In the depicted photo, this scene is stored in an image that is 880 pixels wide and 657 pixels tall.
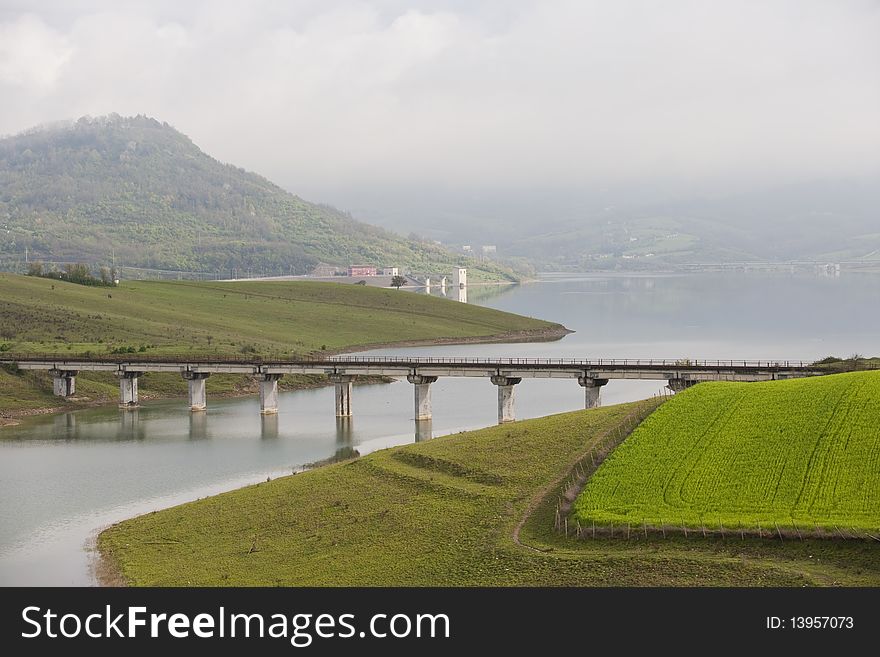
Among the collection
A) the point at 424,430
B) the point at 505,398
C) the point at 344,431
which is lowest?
the point at 344,431

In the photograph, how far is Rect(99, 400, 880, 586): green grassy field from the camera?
4596 cm

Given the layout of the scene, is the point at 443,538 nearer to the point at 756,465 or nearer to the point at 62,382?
the point at 756,465

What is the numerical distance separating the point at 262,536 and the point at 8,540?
1329 cm

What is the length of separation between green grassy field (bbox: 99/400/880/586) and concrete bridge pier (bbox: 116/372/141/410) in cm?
5492

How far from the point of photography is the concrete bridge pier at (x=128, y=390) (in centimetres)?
12006

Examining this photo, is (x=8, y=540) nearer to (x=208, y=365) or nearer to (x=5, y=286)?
(x=208, y=365)

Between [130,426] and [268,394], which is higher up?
[268,394]

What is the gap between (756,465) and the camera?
57.3 m

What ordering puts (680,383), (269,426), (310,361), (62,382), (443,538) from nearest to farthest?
(443,538) → (680,383) → (269,426) → (310,361) → (62,382)

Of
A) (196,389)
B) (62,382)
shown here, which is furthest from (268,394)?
(62,382)

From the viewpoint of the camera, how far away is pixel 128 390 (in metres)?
120

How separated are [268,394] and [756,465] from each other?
65.4 meters

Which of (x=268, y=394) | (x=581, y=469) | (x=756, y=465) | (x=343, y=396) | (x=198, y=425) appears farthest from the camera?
(x=268, y=394)

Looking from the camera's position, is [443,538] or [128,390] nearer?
[443,538]
